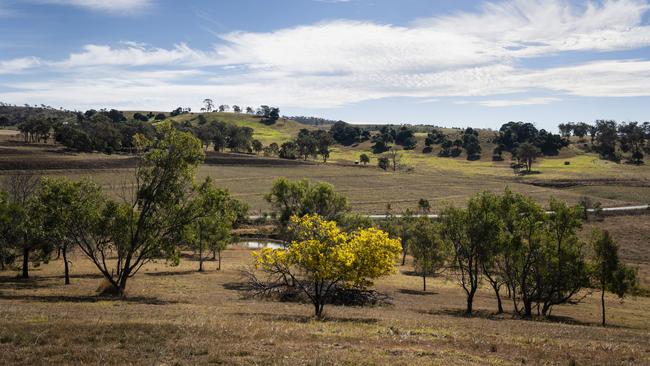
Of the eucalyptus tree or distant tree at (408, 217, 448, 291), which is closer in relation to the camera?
the eucalyptus tree

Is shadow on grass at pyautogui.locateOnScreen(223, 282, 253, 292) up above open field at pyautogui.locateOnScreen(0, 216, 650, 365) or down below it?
below

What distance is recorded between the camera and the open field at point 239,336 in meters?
16.8

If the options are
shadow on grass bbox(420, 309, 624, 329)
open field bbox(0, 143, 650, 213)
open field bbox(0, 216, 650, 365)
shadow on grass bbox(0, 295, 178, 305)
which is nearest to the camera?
open field bbox(0, 216, 650, 365)

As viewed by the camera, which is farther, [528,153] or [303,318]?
[528,153]

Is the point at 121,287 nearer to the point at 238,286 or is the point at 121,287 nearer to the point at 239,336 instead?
the point at 238,286

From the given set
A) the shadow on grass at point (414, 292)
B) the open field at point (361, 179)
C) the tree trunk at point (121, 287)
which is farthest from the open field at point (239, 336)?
the open field at point (361, 179)

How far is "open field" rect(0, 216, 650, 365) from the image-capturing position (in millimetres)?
16766

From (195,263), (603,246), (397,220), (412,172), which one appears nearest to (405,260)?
(397,220)

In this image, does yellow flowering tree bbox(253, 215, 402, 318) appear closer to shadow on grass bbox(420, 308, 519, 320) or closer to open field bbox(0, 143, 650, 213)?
shadow on grass bbox(420, 308, 519, 320)

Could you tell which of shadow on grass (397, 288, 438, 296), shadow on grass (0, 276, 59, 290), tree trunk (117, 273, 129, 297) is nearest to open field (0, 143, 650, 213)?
shadow on grass (397, 288, 438, 296)

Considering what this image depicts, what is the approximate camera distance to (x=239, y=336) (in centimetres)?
2027

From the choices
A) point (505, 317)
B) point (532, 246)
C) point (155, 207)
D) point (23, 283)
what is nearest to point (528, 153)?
point (532, 246)

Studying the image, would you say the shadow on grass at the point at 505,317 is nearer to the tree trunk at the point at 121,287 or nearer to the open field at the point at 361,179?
the tree trunk at the point at 121,287

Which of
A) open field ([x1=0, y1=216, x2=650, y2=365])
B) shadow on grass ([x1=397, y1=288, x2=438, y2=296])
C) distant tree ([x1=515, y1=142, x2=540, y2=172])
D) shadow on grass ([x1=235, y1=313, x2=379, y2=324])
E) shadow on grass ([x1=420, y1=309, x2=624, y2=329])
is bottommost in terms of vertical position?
shadow on grass ([x1=397, y1=288, x2=438, y2=296])
